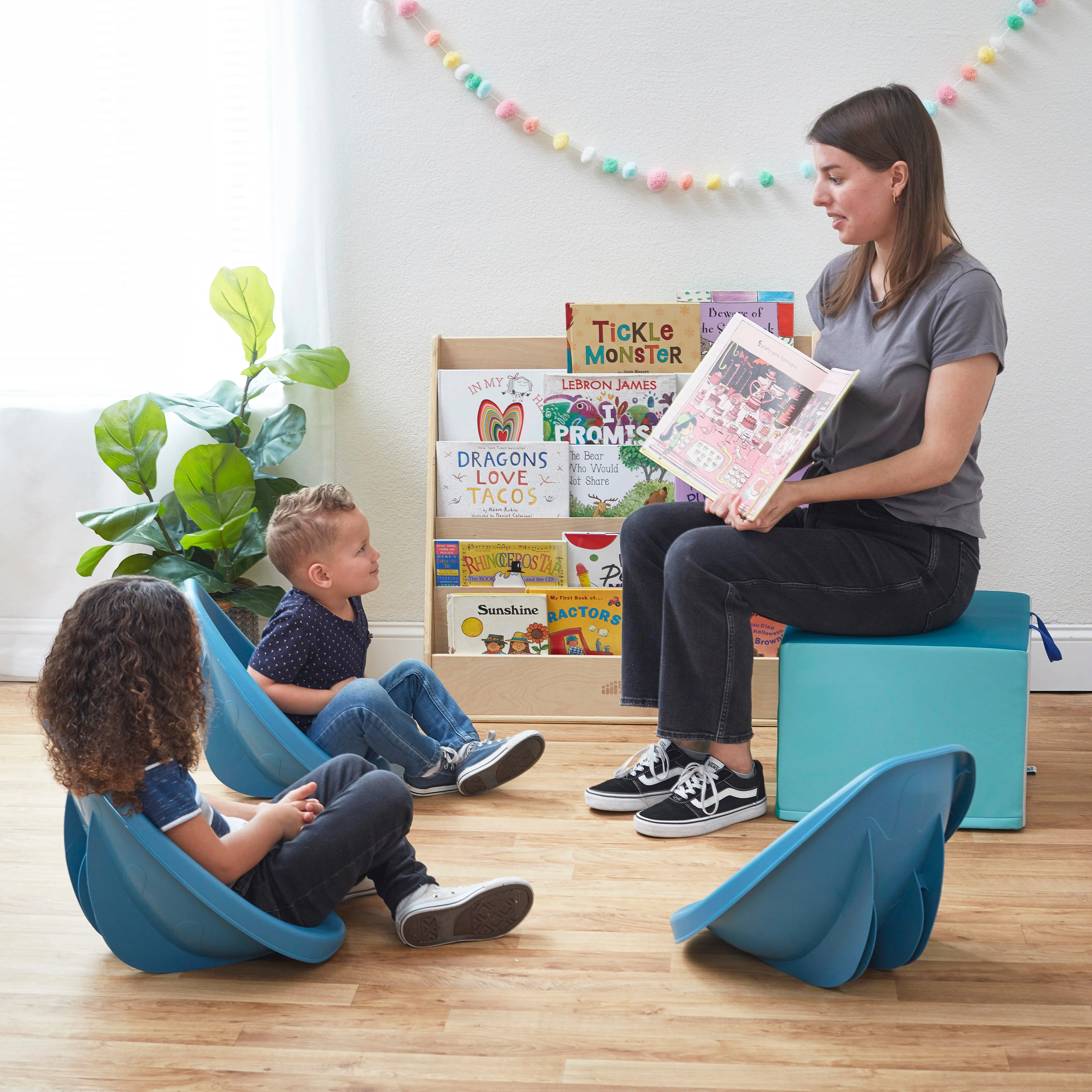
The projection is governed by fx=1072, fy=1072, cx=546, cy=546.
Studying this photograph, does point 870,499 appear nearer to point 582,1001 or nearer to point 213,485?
point 582,1001

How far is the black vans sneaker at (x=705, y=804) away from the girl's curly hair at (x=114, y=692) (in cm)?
76

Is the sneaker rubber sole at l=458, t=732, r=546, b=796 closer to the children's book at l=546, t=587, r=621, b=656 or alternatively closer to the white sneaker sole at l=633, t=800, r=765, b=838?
the white sneaker sole at l=633, t=800, r=765, b=838

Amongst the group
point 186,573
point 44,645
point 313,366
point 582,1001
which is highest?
point 313,366

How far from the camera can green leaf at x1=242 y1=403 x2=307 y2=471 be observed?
7.66 feet

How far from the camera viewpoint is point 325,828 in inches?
48.0

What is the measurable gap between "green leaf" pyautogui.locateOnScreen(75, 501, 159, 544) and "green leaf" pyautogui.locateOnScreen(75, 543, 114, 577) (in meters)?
0.03

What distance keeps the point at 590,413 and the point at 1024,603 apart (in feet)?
3.07

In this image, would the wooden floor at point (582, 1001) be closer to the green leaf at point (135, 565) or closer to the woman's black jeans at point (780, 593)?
the woman's black jeans at point (780, 593)

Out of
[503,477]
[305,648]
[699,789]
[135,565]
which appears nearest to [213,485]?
[135,565]

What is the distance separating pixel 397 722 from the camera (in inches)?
66.6

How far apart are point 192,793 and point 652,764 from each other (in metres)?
0.81

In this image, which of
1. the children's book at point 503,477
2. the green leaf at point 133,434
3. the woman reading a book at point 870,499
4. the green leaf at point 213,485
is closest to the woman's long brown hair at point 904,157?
the woman reading a book at point 870,499

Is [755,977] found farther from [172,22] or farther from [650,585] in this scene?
[172,22]

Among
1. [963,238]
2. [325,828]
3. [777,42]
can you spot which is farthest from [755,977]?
[777,42]
